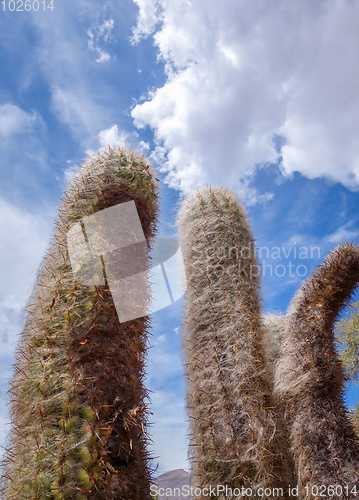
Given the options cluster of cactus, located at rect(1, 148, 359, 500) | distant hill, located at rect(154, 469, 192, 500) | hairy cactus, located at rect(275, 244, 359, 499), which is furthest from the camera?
distant hill, located at rect(154, 469, 192, 500)

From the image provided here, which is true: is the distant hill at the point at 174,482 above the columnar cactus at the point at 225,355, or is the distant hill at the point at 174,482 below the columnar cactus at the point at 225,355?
below

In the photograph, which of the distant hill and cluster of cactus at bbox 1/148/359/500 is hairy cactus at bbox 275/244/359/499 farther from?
the distant hill

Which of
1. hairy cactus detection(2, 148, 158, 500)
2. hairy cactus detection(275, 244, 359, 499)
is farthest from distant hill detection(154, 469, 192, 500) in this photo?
hairy cactus detection(275, 244, 359, 499)

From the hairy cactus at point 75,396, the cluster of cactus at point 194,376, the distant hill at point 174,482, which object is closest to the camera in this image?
the hairy cactus at point 75,396

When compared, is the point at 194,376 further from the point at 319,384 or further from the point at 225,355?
the point at 319,384

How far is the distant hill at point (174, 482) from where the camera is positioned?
272cm

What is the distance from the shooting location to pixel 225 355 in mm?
2664

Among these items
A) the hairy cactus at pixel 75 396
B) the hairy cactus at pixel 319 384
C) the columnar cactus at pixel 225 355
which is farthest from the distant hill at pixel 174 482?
the hairy cactus at pixel 319 384

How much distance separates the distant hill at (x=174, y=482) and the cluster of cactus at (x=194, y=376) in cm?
33

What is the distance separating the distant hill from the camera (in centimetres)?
272

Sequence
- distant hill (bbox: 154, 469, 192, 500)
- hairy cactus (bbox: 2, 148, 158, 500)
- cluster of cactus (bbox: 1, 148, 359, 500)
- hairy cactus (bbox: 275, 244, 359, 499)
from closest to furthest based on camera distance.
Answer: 1. hairy cactus (bbox: 2, 148, 158, 500)
2. cluster of cactus (bbox: 1, 148, 359, 500)
3. hairy cactus (bbox: 275, 244, 359, 499)
4. distant hill (bbox: 154, 469, 192, 500)

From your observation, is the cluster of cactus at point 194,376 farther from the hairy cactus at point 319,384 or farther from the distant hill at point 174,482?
the distant hill at point 174,482

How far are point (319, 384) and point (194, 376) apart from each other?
94 centimetres

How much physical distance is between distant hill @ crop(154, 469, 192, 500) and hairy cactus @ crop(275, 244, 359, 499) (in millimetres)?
990
